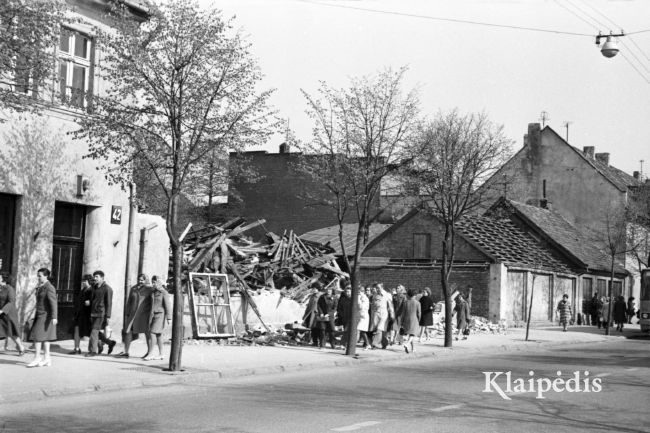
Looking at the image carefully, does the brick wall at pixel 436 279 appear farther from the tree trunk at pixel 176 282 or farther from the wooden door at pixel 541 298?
the tree trunk at pixel 176 282

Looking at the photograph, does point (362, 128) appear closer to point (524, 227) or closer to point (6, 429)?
point (6, 429)

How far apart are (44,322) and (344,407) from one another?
19.4 feet

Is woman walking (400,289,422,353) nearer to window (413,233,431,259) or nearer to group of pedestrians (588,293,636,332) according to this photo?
window (413,233,431,259)

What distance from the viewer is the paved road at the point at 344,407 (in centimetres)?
977

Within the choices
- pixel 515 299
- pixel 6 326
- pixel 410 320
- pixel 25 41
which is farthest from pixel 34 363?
pixel 515 299

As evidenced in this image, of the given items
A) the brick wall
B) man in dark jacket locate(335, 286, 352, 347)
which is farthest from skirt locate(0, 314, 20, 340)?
the brick wall

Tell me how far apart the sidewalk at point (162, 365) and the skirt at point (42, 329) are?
1.66ft

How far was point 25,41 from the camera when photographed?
1206 centimetres

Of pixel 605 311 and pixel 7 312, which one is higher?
pixel 7 312

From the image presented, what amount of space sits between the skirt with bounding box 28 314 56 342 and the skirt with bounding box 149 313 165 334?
8.33 feet

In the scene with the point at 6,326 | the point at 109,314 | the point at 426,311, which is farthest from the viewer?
the point at 426,311

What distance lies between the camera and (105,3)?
61.3 ft

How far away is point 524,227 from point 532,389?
33.2 m

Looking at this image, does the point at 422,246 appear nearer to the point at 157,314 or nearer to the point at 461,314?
the point at 461,314
